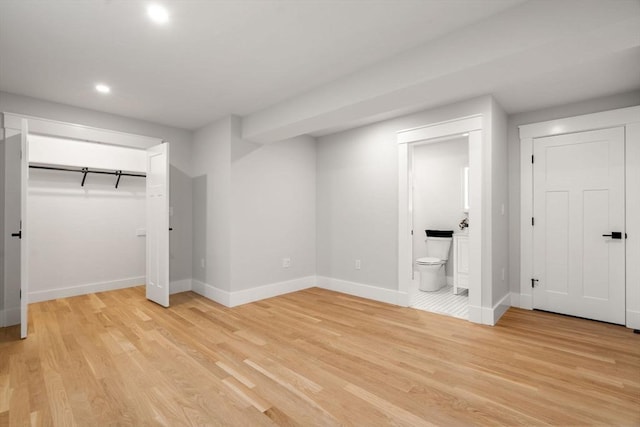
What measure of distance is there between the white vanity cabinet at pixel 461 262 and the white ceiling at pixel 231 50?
1.90m

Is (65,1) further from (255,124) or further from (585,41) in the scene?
(585,41)

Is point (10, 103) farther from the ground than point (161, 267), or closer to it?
farther from the ground

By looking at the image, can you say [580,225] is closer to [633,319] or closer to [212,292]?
[633,319]

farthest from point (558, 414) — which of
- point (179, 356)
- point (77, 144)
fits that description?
point (77, 144)

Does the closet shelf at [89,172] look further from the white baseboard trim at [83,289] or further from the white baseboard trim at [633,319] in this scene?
the white baseboard trim at [633,319]

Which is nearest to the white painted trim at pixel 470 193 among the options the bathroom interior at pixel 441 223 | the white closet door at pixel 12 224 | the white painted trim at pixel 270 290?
the bathroom interior at pixel 441 223

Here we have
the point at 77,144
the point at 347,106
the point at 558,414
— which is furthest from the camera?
the point at 77,144

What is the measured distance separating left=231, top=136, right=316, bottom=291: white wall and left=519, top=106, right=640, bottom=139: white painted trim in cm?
307

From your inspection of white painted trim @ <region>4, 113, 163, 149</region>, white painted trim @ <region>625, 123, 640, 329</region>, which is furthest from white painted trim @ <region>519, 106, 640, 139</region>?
white painted trim @ <region>4, 113, 163, 149</region>

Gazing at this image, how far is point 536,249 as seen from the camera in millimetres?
3750

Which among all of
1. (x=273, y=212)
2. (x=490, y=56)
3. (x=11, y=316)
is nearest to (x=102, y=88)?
(x=273, y=212)

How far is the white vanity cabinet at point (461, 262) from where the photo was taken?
4371 millimetres

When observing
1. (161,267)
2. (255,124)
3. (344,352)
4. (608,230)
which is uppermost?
(255,124)

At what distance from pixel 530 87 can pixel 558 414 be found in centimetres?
283
